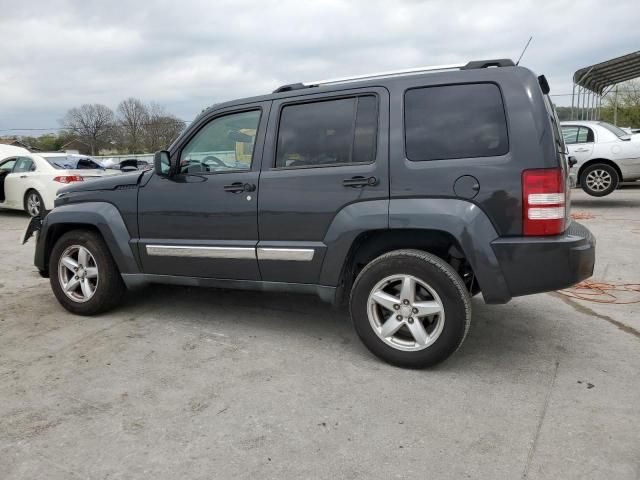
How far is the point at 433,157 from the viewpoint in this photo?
310cm

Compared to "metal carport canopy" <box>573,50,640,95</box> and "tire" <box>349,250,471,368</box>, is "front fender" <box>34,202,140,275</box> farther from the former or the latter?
"metal carport canopy" <box>573,50,640,95</box>

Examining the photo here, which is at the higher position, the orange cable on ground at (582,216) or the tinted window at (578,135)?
the tinted window at (578,135)

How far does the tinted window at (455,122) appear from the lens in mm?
2971

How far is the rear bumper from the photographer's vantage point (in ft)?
9.50

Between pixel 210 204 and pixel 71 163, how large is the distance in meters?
8.25

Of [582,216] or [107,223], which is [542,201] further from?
[582,216]

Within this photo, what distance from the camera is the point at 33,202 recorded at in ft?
34.6

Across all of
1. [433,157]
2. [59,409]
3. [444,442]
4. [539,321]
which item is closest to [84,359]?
[59,409]

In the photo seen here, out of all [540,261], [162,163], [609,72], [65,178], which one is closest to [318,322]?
[162,163]

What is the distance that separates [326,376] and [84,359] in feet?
5.69

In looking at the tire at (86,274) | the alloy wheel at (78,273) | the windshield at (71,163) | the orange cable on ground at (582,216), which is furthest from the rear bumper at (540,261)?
the windshield at (71,163)

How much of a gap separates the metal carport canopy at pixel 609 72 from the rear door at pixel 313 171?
1830 cm

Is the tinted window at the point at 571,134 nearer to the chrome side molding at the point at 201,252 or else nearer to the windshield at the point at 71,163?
the chrome side molding at the point at 201,252

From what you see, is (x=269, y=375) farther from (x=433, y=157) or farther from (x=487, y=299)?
(x=433, y=157)
